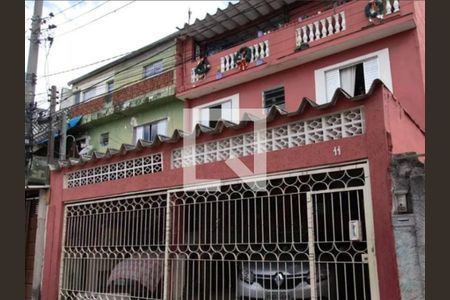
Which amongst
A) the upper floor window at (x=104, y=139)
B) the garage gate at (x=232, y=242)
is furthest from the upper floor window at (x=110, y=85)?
the garage gate at (x=232, y=242)

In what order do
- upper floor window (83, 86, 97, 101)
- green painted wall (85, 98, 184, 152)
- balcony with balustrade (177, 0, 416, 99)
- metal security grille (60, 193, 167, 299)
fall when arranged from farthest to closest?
upper floor window (83, 86, 97, 101), green painted wall (85, 98, 184, 152), balcony with balustrade (177, 0, 416, 99), metal security grille (60, 193, 167, 299)

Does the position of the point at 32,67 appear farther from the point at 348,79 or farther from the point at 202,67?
the point at 348,79

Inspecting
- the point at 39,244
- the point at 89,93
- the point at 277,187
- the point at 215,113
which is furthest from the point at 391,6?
the point at 89,93

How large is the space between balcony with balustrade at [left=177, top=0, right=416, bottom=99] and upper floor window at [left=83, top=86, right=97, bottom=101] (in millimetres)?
5956

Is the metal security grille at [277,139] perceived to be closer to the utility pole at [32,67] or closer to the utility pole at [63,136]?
the utility pole at [32,67]

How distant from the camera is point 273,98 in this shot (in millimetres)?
10375

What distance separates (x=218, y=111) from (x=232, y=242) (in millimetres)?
5800

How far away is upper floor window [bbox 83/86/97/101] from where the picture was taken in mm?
16547

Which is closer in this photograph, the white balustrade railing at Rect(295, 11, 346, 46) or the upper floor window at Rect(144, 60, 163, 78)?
the white balustrade railing at Rect(295, 11, 346, 46)

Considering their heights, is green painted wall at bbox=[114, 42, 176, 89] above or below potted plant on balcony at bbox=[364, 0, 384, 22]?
above

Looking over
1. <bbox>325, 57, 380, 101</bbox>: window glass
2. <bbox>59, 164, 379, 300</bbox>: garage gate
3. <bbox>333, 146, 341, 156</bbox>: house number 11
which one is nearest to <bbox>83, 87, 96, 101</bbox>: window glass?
<bbox>59, 164, 379, 300</bbox>: garage gate

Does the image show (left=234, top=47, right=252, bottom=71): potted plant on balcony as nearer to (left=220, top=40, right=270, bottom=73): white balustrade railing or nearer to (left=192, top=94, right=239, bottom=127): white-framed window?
(left=220, top=40, right=270, bottom=73): white balustrade railing

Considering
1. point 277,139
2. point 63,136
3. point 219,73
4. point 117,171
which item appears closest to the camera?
point 277,139

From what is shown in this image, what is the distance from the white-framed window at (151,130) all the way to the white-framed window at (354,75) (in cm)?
547
